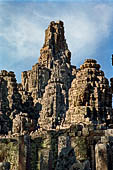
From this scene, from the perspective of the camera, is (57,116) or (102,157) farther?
(57,116)

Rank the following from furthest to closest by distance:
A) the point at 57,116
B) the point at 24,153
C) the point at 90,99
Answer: the point at 57,116
the point at 90,99
the point at 24,153

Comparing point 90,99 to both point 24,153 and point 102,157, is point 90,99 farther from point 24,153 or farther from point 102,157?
point 102,157

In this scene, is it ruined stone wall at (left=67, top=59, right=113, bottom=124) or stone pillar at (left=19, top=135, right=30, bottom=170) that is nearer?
stone pillar at (left=19, top=135, right=30, bottom=170)

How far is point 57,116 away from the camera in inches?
2372

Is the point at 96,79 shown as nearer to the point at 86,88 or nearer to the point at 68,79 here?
the point at 86,88

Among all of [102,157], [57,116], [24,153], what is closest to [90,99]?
[24,153]

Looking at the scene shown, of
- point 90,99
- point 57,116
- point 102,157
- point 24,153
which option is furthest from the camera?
point 57,116

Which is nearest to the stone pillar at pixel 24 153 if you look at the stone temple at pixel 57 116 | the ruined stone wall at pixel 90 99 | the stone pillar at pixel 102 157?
the stone temple at pixel 57 116

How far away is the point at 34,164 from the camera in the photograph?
25.6 metres

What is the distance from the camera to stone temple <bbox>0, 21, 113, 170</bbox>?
Answer: 18516mm

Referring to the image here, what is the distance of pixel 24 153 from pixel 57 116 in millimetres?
35506

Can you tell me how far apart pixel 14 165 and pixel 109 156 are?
989 cm

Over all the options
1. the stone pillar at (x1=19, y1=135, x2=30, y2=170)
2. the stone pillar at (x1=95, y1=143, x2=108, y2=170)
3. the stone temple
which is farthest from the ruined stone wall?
the stone pillar at (x1=95, y1=143, x2=108, y2=170)

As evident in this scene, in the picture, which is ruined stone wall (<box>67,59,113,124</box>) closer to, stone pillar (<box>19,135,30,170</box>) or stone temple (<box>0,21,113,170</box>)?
stone temple (<box>0,21,113,170</box>)
